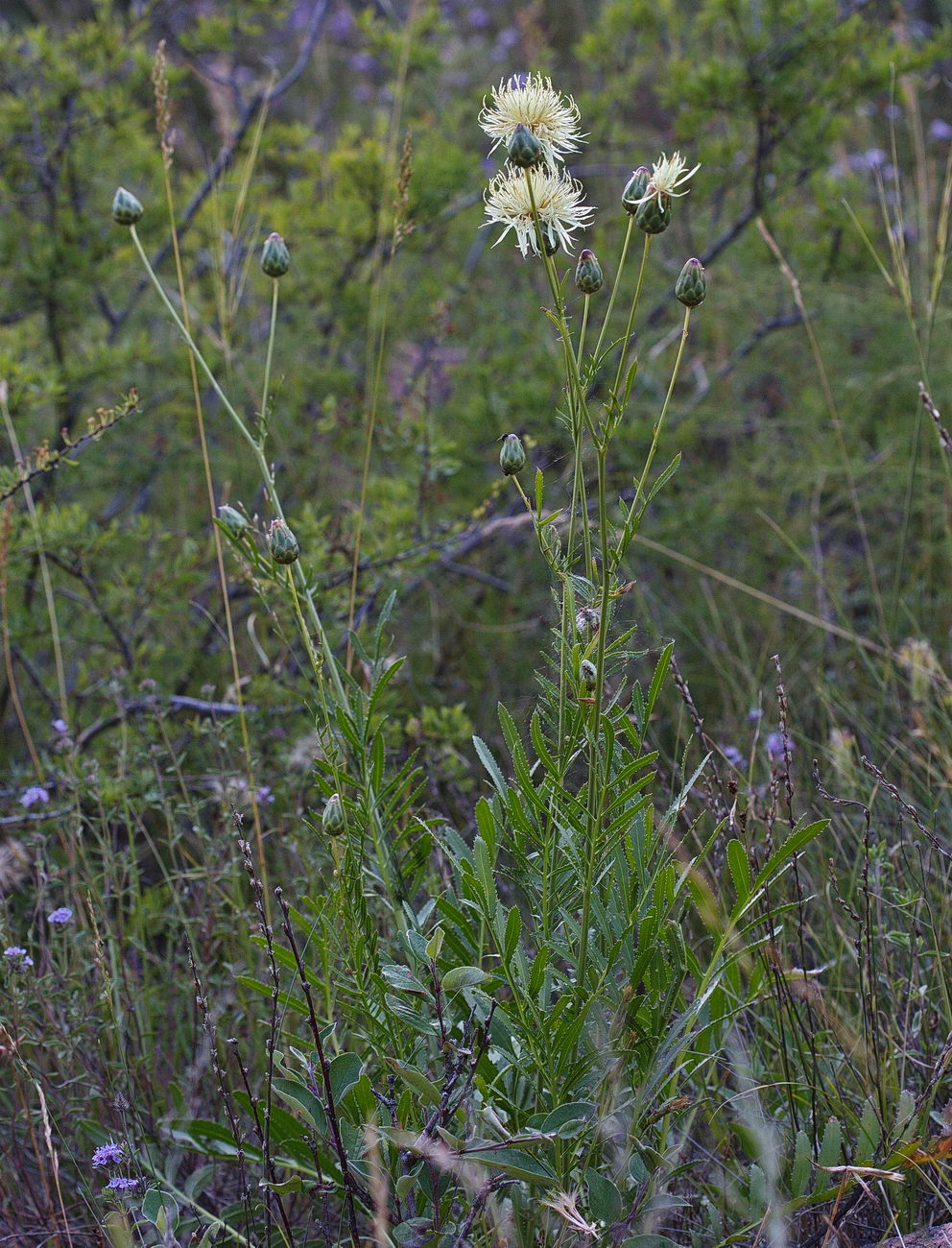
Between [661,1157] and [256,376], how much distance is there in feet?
8.19

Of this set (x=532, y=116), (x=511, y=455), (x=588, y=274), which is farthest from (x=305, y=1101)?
(x=532, y=116)

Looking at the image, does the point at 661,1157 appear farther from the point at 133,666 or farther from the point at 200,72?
the point at 200,72

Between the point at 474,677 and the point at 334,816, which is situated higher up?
the point at 334,816

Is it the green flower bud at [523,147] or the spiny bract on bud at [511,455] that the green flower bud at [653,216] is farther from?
the spiny bract on bud at [511,455]

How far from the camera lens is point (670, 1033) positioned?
100cm

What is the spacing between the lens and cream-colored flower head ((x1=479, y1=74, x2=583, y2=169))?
965 millimetres

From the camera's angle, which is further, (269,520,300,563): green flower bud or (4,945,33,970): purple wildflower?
(4,945,33,970): purple wildflower

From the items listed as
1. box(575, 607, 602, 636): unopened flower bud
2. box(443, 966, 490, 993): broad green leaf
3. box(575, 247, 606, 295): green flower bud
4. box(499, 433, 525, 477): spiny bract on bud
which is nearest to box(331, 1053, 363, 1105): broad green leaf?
box(443, 966, 490, 993): broad green leaf

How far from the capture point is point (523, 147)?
92cm

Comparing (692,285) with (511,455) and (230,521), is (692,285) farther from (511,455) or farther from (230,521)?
(230,521)

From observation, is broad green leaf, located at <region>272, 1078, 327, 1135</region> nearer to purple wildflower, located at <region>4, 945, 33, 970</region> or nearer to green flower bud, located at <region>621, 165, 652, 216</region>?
purple wildflower, located at <region>4, 945, 33, 970</region>

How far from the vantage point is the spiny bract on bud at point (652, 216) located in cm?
94

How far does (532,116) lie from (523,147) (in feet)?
0.26

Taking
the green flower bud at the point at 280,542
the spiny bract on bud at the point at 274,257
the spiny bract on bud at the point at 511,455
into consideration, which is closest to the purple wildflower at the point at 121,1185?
the green flower bud at the point at 280,542
